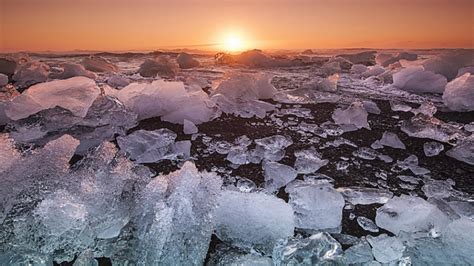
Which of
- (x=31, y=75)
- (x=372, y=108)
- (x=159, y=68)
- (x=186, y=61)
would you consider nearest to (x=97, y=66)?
(x=159, y=68)

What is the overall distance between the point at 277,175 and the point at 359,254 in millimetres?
569

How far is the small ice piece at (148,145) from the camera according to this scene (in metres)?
1.72

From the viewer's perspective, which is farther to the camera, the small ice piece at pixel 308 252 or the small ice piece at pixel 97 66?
the small ice piece at pixel 97 66

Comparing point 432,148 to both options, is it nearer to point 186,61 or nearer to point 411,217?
point 411,217

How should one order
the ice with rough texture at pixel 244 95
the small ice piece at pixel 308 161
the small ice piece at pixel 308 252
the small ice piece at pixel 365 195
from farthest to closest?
the ice with rough texture at pixel 244 95, the small ice piece at pixel 308 161, the small ice piece at pixel 365 195, the small ice piece at pixel 308 252

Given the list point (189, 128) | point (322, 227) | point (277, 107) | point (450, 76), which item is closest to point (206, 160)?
point (189, 128)

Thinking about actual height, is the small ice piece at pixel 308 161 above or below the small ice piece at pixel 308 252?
above

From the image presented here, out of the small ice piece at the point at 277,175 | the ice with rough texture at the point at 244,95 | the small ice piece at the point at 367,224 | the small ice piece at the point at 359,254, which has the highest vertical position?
the ice with rough texture at the point at 244,95

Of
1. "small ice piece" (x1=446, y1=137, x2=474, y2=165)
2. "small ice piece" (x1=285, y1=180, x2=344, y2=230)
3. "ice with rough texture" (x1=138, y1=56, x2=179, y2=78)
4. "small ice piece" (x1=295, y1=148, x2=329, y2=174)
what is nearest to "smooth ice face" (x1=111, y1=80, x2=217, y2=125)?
"small ice piece" (x1=295, y1=148, x2=329, y2=174)

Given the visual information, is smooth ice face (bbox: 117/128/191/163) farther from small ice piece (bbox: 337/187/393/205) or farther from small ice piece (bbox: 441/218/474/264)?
small ice piece (bbox: 441/218/474/264)

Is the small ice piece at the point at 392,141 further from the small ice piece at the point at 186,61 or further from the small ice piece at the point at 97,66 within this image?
the small ice piece at the point at 186,61

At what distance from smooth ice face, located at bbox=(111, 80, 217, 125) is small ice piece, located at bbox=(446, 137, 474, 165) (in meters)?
1.52

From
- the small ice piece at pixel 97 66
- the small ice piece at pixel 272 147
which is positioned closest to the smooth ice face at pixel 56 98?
the small ice piece at pixel 272 147

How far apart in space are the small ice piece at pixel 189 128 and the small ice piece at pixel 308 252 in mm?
1195
